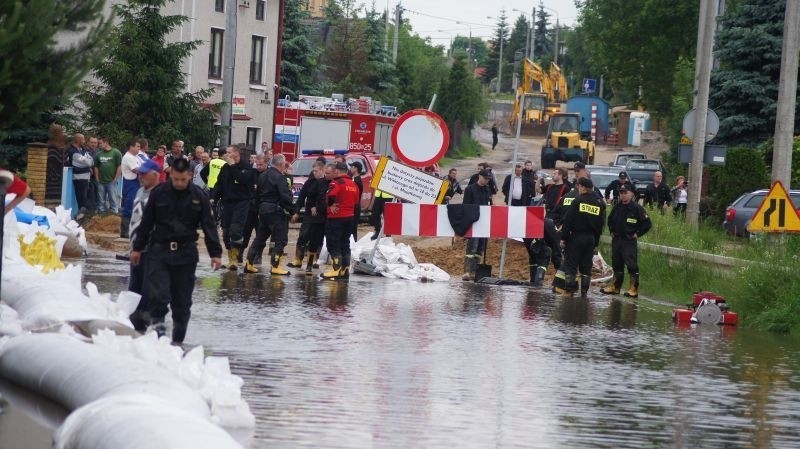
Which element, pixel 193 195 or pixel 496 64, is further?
pixel 496 64

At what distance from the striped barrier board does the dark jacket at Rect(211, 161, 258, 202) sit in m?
2.35

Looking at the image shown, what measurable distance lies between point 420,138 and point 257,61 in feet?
121

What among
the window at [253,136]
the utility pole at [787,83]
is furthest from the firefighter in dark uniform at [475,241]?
the window at [253,136]

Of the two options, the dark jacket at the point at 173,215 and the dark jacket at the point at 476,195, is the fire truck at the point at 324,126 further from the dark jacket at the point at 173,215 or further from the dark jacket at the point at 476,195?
the dark jacket at the point at 173,215

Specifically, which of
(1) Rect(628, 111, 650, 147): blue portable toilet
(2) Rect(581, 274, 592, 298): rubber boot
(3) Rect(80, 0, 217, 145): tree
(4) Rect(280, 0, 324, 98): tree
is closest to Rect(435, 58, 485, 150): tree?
(1) Rect(628, 111, 650, 147): blue portable toilet

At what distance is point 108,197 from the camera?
2911cm

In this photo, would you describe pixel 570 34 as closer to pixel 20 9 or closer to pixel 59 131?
pixel 59 131

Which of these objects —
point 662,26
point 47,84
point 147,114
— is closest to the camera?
point 47,84

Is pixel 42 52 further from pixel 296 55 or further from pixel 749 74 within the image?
pixel 296 55

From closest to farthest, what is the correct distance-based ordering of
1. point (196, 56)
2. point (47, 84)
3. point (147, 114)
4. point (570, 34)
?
point (47, 84) → point (147, 114) → point (196, 56) → point (570, 34)

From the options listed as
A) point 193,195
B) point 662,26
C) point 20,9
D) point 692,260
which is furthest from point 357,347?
point 662,26

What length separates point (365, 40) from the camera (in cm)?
8025

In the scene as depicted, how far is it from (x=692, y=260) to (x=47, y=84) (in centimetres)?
1351

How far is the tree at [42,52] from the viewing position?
10.7 meters
